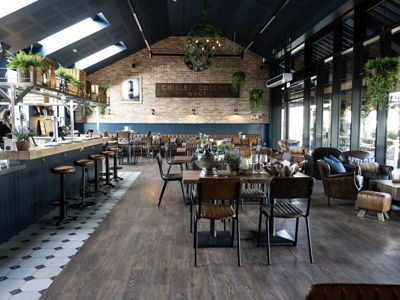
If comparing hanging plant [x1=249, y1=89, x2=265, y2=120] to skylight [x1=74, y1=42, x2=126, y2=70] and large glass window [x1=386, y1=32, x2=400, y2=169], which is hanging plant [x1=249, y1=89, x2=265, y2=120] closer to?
skylight [x1=74, y1=42, x2=126, y2=70]

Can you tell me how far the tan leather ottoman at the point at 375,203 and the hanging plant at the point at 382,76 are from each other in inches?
71.1

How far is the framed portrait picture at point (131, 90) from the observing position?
43.8 ft

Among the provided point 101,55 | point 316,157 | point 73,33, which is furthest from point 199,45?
point 101,55

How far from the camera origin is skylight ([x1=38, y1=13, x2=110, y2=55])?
8.89 metres

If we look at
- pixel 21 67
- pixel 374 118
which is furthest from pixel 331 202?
pixel 21 67

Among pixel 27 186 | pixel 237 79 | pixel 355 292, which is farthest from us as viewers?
pixel 237 79

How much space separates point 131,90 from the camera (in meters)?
13.4

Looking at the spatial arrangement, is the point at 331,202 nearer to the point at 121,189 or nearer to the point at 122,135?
the point at 121,189

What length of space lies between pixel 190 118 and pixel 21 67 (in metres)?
9.85

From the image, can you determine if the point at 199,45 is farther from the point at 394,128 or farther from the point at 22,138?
the point at 394,128

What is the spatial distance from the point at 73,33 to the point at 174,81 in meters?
5.15

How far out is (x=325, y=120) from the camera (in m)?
8.27

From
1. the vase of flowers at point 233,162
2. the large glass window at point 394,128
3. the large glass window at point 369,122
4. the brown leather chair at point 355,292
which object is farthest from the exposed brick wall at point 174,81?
the brown leather chair at point 355,292

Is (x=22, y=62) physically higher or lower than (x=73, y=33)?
lower
